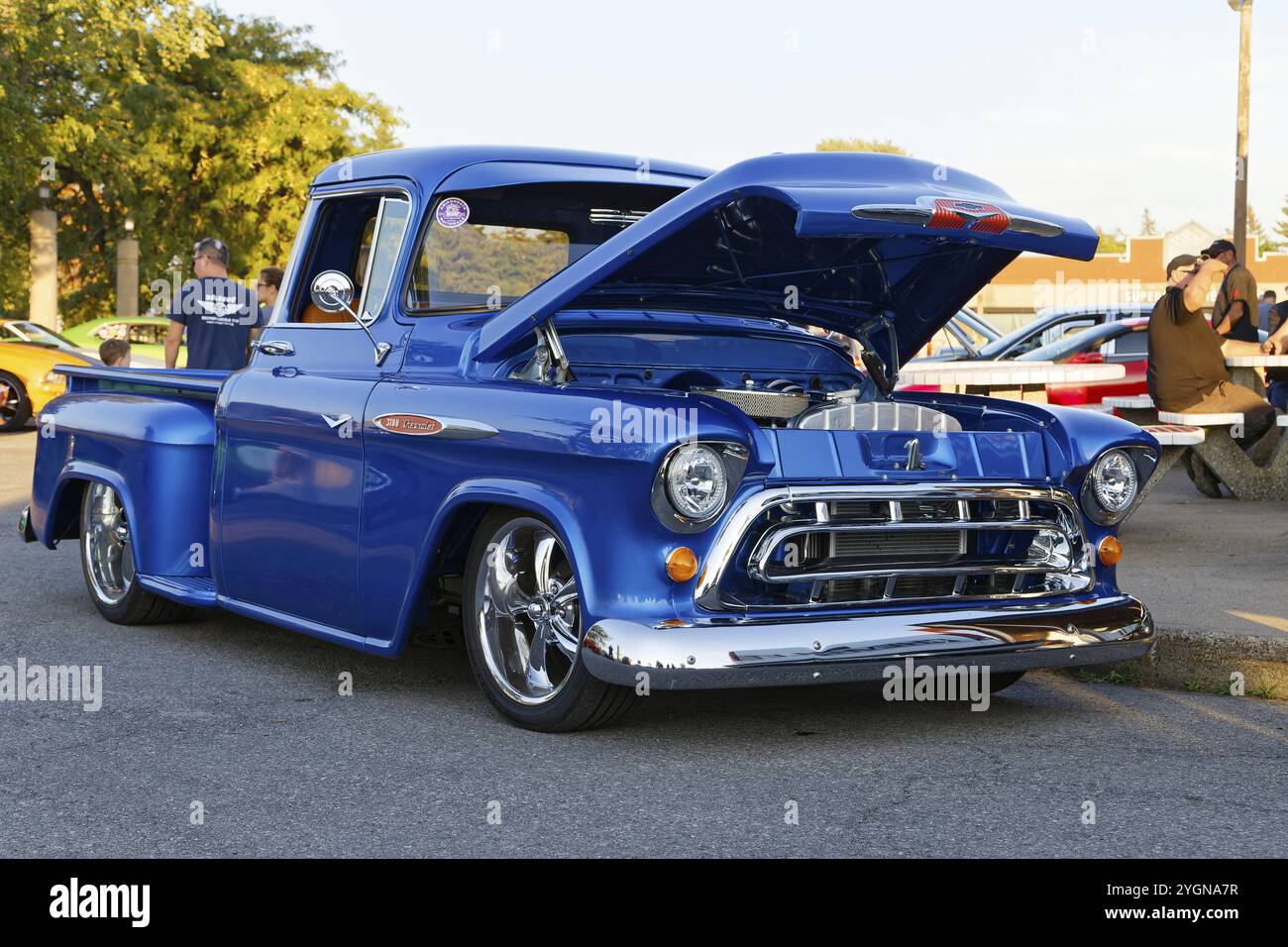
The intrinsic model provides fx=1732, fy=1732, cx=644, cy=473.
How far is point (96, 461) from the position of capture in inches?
286

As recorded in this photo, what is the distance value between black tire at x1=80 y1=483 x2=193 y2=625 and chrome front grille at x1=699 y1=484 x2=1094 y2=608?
3243mm

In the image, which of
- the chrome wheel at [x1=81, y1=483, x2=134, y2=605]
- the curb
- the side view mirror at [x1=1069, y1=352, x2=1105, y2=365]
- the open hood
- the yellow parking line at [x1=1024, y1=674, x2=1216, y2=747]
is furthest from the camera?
the side view mirror at [x1=1069, y1=352, x2=1105, y2=365]

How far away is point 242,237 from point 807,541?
124ft

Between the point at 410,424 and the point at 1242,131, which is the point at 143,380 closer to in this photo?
the point at 410,424

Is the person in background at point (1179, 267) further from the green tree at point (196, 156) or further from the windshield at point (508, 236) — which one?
the green tree at point (196, 156)

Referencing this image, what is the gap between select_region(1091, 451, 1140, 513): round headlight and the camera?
5527mm

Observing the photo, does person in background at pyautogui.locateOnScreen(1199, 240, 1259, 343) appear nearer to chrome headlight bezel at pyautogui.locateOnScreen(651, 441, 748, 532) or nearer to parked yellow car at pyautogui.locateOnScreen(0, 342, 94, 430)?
chrome headlight bezel at pyautogui.locateOnScreen(651, 441, 748, 532)

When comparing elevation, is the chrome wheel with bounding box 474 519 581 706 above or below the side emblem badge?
below

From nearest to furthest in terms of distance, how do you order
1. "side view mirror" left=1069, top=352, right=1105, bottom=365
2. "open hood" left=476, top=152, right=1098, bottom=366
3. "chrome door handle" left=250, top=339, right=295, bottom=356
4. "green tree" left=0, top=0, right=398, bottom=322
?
"open hood" left=476, top=152, right=1098, bottom=366, "chrome door handle" left=250, top=339, right=295, bottom=356, "side view mirror" left=1069, top=352, right=1105, bottom=365, "green tree" left=0, top=0, right=398, bottom=322

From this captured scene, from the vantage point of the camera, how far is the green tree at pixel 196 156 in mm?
34656

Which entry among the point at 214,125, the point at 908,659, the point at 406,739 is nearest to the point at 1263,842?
the point at 908,659

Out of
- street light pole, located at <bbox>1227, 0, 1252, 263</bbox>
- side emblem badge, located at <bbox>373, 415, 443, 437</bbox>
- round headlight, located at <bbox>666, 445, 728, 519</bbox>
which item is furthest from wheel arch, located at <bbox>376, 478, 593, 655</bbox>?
street light pole, located at <bbox>1227, 0, 1252, 263</bbox>

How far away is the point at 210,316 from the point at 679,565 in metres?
5.60

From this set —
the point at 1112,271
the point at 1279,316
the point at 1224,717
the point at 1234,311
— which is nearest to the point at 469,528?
the point at 1224,717
